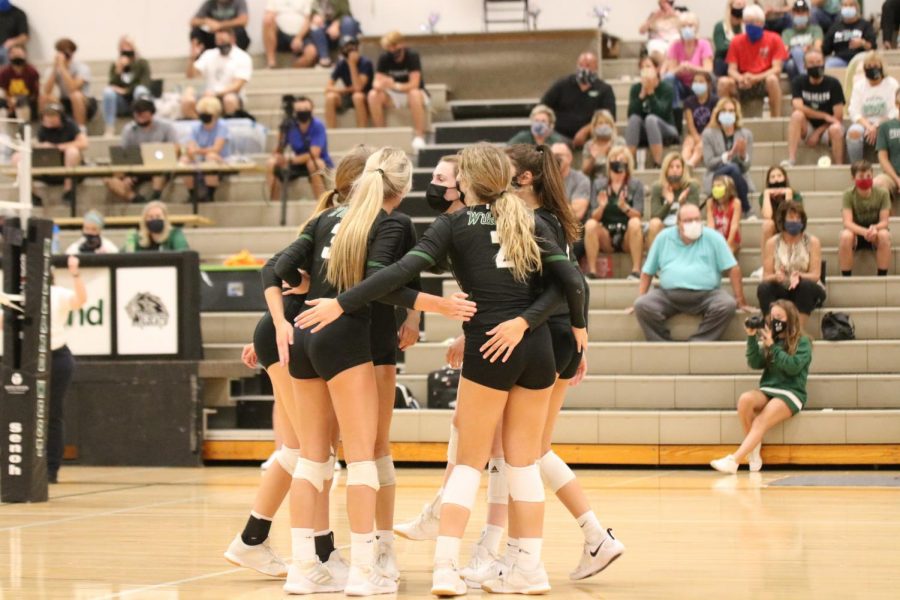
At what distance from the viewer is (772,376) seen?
10.7 metres

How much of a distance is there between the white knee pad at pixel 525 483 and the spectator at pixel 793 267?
6.57 m

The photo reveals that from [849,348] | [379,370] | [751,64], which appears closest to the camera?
[379,370]

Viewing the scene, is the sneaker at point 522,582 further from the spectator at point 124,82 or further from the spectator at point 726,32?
the spectator at point 124,82

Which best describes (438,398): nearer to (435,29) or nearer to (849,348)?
(849,348)

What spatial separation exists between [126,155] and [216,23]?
3715 mm

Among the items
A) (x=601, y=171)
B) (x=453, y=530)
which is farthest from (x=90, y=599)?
(x=601, y=171)

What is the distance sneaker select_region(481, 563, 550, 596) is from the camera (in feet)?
17.4

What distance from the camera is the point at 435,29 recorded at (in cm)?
1858

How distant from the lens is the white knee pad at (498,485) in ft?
18.9

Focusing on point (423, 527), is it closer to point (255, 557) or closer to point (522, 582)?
point (255, 557)

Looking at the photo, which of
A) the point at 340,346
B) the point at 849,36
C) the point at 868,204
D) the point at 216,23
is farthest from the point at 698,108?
the point at 340,346

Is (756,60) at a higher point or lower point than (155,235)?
higher

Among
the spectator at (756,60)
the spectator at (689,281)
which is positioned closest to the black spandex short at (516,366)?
the spectator at (689,281)

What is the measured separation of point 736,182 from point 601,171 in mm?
1346
